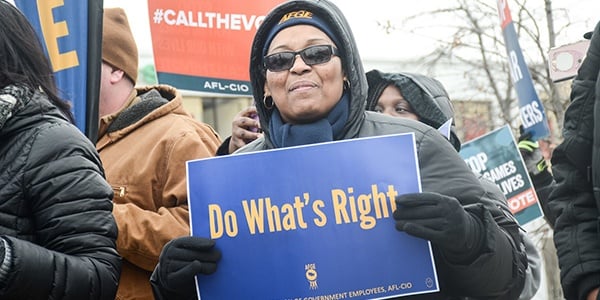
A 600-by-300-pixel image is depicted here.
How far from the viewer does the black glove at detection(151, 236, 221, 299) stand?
11.1ft

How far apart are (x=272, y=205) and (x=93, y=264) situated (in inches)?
21.3

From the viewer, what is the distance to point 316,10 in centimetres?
379

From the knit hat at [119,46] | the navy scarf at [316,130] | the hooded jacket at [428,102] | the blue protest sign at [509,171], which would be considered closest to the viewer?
the navy scarf at [316,130]

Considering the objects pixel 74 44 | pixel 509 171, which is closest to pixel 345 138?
pixel 74 44

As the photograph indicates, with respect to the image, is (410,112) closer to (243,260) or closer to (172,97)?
(172,97)

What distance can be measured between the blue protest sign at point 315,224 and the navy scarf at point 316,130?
0.18 m

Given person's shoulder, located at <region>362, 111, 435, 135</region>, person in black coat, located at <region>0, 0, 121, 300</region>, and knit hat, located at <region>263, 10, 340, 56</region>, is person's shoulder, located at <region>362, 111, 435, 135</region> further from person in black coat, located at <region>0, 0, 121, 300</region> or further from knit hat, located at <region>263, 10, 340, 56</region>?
person in black coat, located at <region>0, 0, 121, 300</region>

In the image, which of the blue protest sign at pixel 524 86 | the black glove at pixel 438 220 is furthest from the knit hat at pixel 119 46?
the blue protest sign at pixel 524 86

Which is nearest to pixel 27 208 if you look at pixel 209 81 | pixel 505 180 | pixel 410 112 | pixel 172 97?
pixel 172 97

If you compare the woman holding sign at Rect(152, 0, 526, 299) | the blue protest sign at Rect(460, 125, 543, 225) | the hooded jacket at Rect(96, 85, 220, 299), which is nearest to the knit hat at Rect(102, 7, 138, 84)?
the hooded jacket at Rect(96, 85, 220, 299)

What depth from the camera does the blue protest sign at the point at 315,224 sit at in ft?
11.1

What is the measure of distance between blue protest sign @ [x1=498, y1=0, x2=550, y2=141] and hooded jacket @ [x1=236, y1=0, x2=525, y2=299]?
445 cm

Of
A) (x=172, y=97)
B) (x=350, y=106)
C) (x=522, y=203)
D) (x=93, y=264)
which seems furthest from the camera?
(x=522, y=203)

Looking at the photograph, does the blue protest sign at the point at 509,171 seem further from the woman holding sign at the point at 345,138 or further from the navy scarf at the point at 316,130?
the navy scarf at the point at 316,130
